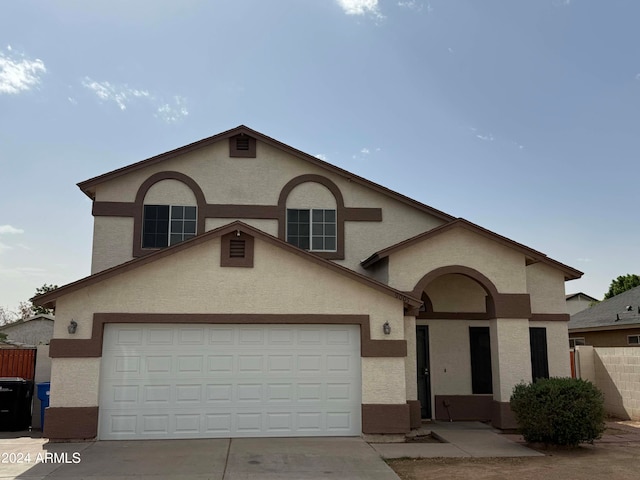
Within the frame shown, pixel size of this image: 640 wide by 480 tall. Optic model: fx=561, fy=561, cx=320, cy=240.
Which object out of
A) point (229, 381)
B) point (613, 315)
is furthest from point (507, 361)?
point (613, 315)

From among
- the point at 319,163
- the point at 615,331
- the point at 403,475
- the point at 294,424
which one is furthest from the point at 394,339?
the point at 615,331

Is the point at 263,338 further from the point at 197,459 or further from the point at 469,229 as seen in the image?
the point at 469,229

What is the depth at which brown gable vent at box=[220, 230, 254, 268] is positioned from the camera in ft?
40.6

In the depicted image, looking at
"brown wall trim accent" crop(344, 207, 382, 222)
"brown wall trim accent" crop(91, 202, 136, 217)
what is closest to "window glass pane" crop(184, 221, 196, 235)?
"brown wall trim accent" crop(91, 202, 136, 217)

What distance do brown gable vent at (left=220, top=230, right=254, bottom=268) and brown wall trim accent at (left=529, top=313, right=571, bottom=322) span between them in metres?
7.87

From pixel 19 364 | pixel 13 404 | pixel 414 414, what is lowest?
pixel 414 414

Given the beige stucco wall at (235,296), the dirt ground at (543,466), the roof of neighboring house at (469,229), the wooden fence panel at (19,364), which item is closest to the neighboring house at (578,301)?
the roof of neighboring house at (469,229)

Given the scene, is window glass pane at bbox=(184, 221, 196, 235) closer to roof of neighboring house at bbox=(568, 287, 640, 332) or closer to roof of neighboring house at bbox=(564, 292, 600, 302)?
roof of neighboring house at bbox=(568, 287, 640, 332)

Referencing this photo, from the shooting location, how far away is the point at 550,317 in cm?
1504

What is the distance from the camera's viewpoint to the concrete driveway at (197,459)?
9.12 meters

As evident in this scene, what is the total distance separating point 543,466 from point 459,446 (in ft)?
6.78

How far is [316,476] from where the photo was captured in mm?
9070

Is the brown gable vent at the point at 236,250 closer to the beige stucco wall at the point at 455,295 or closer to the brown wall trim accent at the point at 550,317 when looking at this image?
the beige stucco wall at the point at 455,295

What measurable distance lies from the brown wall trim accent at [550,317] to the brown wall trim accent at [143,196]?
9.40m
